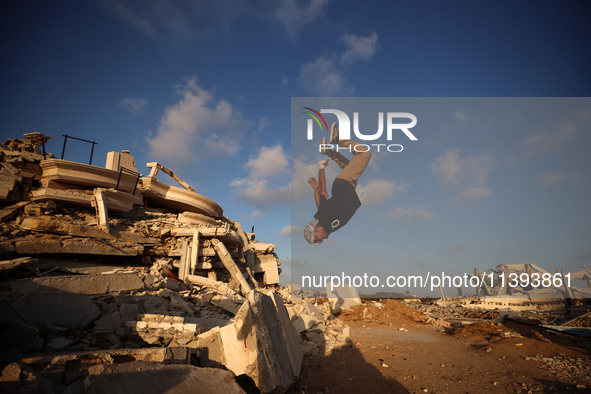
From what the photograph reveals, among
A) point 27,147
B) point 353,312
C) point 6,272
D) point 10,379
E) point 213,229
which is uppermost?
point 27,147

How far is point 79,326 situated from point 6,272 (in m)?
2.57

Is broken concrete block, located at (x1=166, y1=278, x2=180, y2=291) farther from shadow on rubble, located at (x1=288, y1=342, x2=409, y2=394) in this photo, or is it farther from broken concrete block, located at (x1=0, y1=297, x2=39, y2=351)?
broken concrete block, located at (x1=0, y1=297, x2=39, y2=351)

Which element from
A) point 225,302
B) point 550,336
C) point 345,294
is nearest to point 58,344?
point 225,302

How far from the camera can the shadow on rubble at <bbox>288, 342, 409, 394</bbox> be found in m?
4.51

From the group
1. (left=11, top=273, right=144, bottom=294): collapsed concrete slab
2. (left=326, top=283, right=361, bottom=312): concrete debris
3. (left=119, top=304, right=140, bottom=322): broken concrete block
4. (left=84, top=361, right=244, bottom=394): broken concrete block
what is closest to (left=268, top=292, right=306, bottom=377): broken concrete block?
(left=84, top=361, right=244, bottom=394): broken concrete block

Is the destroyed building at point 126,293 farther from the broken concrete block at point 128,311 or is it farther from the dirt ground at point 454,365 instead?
the dirt ground at point 454,365

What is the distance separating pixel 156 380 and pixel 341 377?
336 centimetres

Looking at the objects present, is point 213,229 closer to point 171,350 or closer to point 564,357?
point 171,350

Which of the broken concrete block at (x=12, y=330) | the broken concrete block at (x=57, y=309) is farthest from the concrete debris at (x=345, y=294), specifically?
the broken concrete block at (x=12, y=330)

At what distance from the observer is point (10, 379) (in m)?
2.31

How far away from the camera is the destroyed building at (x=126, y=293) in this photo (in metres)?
3.15

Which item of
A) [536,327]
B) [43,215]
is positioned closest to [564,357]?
[536,327]

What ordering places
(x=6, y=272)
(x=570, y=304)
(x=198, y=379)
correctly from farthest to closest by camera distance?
(x=570, y=304), (x=6, y=272), (x=198, y=379)

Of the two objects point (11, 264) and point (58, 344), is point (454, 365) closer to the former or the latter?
point (58, 344)
